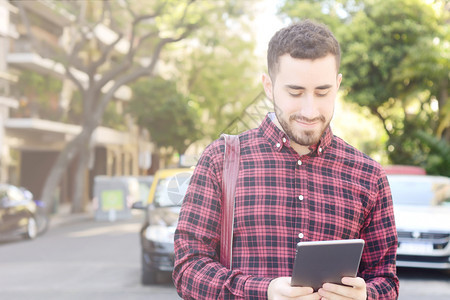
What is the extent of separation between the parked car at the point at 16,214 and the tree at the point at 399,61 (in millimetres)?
11689

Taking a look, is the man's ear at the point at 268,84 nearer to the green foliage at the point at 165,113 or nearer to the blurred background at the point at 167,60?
the blurred background at the point at 167,60

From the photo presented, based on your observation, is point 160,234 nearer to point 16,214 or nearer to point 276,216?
point 276,216

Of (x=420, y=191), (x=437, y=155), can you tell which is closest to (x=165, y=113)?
(x=437, y=155)

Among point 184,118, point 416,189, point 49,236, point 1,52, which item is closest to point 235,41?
point 184,118

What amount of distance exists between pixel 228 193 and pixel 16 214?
1523 cm

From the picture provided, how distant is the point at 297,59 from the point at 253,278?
2.20ft

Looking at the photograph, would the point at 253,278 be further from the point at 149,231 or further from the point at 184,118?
the point at 184,118

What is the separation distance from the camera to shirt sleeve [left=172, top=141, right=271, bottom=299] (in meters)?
2.13

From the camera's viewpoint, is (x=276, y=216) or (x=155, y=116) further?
(x=155, y=116)

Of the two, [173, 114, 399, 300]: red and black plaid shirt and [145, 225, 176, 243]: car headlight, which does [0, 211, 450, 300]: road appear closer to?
[145, 225, 176, 243]: car headlight

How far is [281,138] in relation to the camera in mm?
2309

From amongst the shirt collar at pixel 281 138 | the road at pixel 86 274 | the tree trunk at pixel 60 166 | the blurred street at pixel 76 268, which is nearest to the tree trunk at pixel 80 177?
the tree trunk at pixel 60 166

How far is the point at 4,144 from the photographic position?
92.5 feet

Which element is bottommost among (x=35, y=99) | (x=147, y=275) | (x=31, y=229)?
(x=147, y=275)
